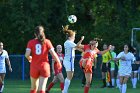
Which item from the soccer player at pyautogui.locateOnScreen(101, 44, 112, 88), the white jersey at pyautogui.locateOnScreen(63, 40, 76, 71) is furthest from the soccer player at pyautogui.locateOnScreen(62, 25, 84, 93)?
the soccer player at pyautogui.locateOnScreen(101, 44, 112, 88)

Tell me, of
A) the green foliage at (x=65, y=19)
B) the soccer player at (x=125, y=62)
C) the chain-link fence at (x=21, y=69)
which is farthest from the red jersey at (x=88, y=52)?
the green foliage at (x=65, y=19)

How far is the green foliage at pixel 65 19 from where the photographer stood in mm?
34344

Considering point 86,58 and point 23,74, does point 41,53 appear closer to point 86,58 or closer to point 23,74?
point 86,58

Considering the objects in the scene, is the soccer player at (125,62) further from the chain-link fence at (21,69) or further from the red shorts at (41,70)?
the chain-link fence at (21,69)

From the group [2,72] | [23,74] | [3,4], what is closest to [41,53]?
[2,72]

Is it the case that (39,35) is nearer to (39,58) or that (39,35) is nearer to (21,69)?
(39,58)

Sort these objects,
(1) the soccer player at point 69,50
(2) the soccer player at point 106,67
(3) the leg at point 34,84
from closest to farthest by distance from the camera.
A: (3) the leg at point 34,84, (1) the soccer player at point 69,50, (2) the soccer player at point 106,67

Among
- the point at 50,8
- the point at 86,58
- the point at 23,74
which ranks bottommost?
the point at 23,74

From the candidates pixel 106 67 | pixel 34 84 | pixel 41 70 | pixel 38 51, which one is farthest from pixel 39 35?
pixel 106 67

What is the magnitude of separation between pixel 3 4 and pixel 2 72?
16.1 metres

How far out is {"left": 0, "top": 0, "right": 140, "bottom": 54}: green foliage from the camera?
34344 mm

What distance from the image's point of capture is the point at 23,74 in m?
33.5

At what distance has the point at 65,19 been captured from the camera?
1377 inches

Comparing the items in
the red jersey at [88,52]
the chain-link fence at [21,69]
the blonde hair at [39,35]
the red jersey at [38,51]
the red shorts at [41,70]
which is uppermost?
the blonde hair at [39,35]
